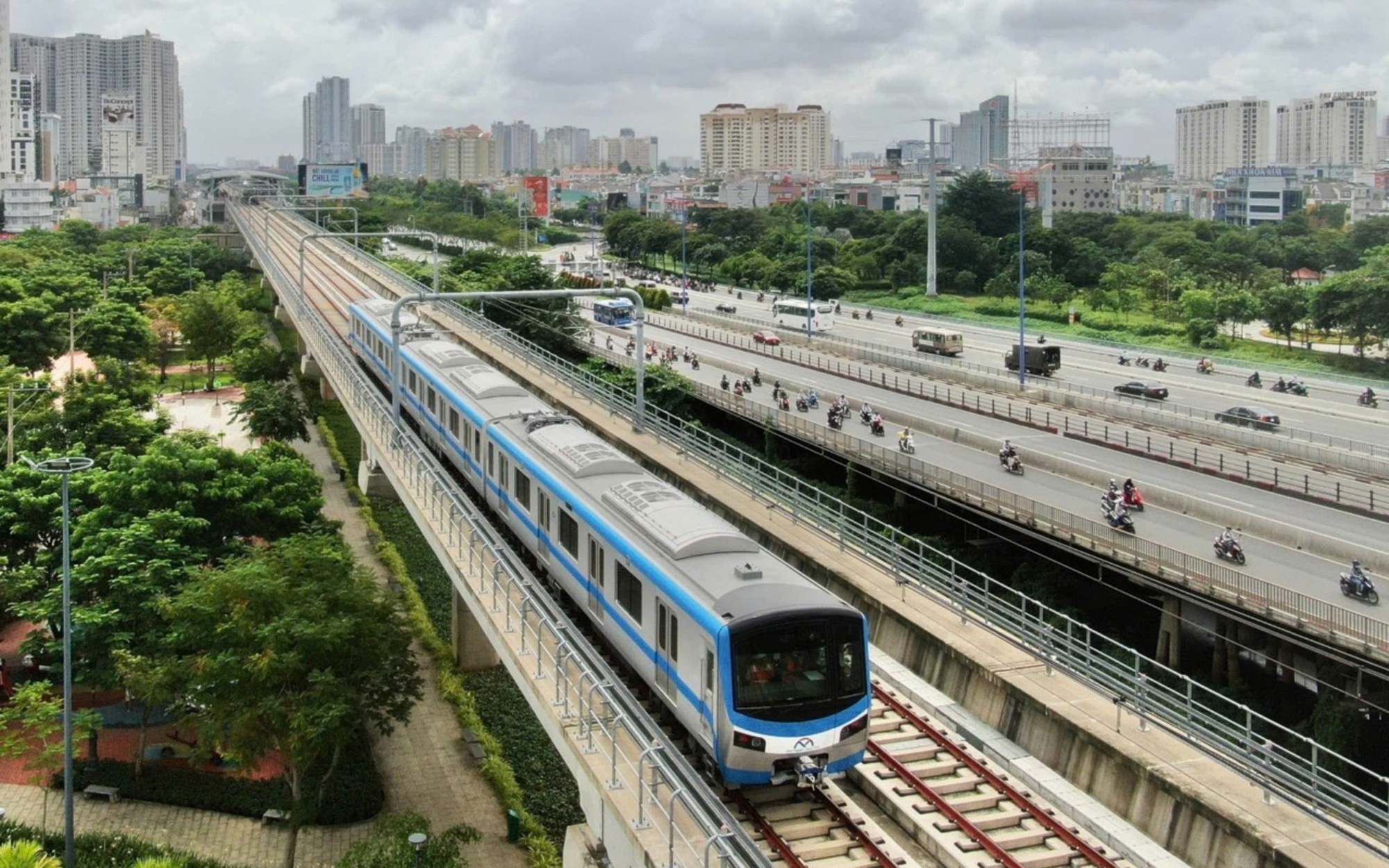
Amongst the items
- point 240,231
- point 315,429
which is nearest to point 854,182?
point 240,231

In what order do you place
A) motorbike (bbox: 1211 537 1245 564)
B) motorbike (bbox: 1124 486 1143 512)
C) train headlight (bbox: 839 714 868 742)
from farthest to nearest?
motorbike (bbox: 1124 486 1143 512) → motorbike (bbox: 1211 537 1245 564) → train headlight (bbox: 839 714 868 742)

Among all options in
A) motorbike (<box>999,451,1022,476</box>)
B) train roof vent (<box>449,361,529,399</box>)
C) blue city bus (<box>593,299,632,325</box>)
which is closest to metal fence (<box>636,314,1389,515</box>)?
motorbike (<box>999,451,1022,476</box>)

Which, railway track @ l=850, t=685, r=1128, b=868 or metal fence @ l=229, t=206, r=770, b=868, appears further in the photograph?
railway track @ l=850, t=685, r=1128, b=868

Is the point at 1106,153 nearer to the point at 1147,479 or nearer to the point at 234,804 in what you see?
the point at 1147,479

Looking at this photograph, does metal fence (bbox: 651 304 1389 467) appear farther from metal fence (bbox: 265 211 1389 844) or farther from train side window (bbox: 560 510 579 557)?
train side window (bbox: 560 510 579 557)

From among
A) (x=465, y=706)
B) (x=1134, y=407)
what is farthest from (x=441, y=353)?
(x=1134, y=407)

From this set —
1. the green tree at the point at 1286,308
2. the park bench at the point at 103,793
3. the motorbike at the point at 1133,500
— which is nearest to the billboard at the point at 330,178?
the green tree at the point at 1286,308
